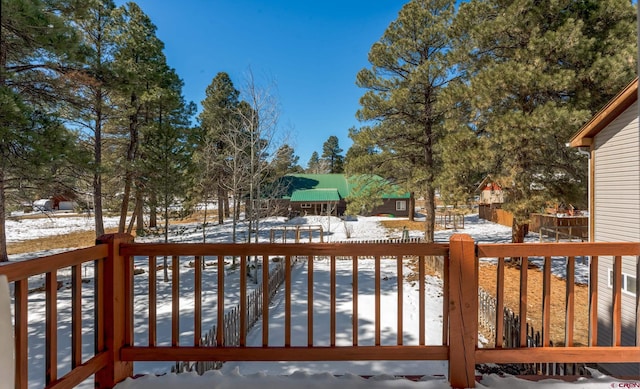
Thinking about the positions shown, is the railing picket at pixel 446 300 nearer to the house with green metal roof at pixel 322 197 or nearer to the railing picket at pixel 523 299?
the railing picket at pixel 523 299

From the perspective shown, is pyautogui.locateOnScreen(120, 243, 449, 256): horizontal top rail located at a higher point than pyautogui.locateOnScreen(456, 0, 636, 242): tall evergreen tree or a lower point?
lower

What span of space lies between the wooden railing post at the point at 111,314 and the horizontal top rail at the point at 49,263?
6 centimetres

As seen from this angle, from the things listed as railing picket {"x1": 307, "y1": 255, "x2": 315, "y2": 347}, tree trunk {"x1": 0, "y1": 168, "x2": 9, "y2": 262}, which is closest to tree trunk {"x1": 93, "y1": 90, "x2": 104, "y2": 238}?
tree trunk {"x1": 0, "y1": 168, "x2": 9, "y2": 262}

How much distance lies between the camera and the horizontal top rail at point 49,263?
134 centimetres

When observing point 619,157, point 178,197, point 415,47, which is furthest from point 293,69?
point 619,157

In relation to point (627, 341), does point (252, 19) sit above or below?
above

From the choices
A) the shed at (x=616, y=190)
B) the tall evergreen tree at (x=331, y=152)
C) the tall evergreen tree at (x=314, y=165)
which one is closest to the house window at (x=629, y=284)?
the shed at (x=616, y=190)

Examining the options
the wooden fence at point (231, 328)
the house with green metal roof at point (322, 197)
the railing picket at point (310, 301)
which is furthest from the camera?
the house with green metal roof at point (322, 197)

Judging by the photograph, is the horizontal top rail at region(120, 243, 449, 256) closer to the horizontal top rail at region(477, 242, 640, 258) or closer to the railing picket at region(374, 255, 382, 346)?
the railing picket at region(374, 255, 382, 346)

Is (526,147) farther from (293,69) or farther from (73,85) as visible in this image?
(73,85)

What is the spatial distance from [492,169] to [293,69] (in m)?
6.46

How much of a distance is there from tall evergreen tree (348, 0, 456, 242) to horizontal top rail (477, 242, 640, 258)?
7.71 m

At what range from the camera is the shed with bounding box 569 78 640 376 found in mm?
4746

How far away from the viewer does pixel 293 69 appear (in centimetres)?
772
